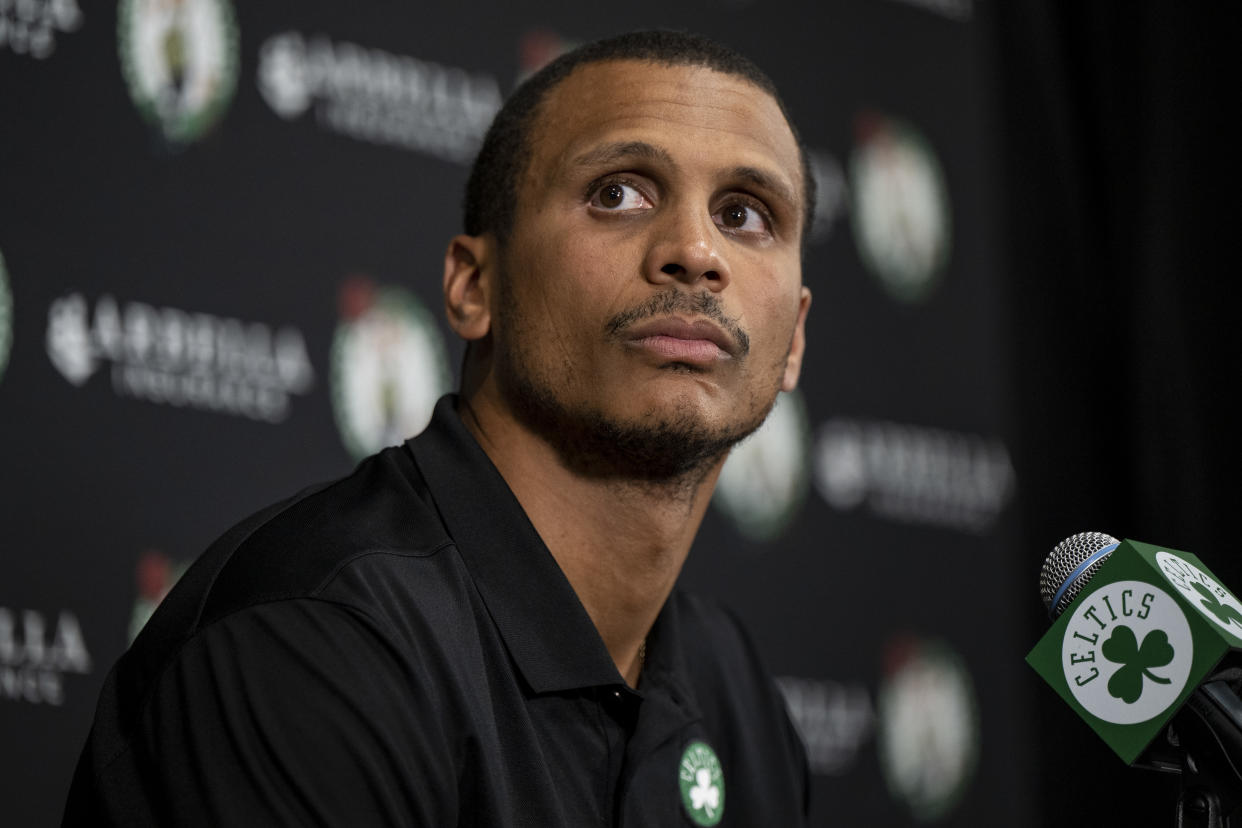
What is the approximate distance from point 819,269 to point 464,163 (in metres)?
0.82

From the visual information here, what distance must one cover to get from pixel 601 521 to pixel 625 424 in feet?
0.46

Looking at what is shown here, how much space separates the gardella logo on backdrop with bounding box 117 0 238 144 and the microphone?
1548 millimetres

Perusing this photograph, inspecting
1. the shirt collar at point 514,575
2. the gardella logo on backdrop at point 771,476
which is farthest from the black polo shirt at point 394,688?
the gardella logo on backdrop at point 771,476

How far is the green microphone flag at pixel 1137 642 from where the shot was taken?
1.01 m

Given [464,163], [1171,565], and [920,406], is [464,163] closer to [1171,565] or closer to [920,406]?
[920,406]

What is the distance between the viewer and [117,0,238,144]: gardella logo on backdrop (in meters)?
2.11

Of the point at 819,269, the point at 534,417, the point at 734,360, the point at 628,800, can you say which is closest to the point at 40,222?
the point at 534,417

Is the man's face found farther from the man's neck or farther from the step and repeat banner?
the step and repeat banner

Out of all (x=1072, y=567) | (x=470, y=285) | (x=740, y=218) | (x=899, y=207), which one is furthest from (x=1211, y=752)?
(x=899, y=207)

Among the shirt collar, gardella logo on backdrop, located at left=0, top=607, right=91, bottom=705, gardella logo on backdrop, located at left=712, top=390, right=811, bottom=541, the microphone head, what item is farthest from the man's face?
gardella logo on backdrop, located at left=712, top=390, right=811, bottom=541

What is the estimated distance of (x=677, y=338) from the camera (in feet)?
5.02

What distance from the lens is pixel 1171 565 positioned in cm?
107

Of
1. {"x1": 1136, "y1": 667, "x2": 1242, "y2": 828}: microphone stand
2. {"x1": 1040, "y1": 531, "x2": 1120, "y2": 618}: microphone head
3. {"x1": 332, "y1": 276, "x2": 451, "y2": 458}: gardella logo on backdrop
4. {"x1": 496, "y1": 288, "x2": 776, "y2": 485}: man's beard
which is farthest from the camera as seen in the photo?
{"x1": 332, "y1": 276, "x2": 451, "y2": 458}: gardella logo on backdrop

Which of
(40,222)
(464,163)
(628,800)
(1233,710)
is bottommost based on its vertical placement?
(628,800)
